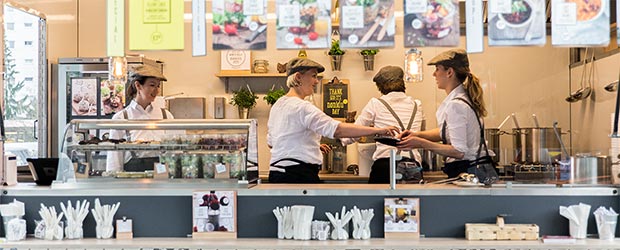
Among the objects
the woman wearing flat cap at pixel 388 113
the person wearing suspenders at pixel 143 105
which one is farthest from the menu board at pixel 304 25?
the woman wearing flat cap at pixel 388 113

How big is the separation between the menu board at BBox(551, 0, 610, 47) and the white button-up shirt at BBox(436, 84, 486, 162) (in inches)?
41.2

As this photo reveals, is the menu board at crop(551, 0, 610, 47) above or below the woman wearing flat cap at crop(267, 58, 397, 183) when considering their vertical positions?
above

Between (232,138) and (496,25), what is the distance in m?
1.54

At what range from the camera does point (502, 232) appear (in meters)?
3.55

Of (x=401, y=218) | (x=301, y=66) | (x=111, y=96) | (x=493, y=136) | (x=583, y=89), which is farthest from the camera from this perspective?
(x=111, y=96)

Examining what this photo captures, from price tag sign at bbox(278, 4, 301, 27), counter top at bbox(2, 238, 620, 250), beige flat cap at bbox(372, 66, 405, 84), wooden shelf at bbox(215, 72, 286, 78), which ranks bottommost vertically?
counter top at bbox(2, 238, 620, 250)

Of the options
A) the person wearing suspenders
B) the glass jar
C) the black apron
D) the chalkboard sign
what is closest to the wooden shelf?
the glass jar

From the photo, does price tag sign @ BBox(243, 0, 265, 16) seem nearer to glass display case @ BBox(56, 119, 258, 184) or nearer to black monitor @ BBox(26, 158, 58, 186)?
glass display case @ BBox(56, 119, 258, 184)

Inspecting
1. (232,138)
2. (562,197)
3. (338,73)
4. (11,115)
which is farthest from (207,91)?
(562,197)

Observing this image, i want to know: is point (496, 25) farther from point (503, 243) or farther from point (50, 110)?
point (50, 110)

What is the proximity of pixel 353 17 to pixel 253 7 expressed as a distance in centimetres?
46

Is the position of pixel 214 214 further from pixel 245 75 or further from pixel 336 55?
pixel 336 55

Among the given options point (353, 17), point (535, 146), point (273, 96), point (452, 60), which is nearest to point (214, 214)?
point (353, 17)

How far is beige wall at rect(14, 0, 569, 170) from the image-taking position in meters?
6.70
